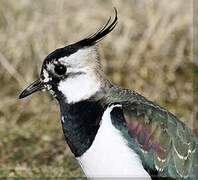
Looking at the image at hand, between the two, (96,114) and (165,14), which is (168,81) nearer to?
(165,14)

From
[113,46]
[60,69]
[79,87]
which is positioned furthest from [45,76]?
[113,46]

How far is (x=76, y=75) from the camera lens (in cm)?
556

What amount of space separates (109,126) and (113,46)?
476 cm

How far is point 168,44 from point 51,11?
1527 mm

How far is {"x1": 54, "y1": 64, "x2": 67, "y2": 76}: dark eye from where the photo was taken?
556 centimetres

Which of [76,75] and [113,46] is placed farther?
[113,46]

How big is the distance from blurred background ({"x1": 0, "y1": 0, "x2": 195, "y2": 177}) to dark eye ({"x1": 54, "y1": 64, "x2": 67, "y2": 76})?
11.2 ft

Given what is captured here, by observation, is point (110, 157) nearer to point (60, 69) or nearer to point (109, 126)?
point (109, 126)

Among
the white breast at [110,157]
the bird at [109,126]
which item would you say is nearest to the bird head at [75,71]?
the bird at [109,126]

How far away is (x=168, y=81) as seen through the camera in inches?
383

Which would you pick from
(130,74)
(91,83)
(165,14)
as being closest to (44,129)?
(130,74)

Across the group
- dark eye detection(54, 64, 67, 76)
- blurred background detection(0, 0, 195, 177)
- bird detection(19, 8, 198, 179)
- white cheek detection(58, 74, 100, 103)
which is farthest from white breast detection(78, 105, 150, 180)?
blurred background detection(0, 0, 195, 177)

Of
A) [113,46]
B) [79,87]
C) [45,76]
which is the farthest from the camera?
[113,46]

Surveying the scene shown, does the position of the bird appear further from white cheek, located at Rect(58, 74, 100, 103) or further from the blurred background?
the blurred background
